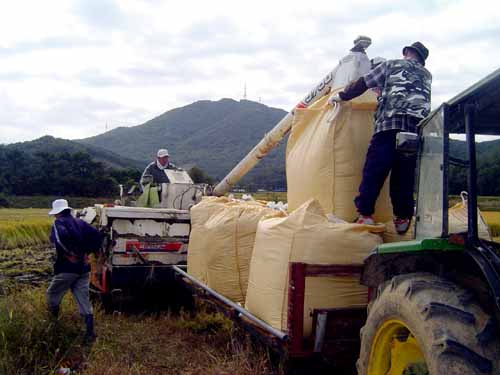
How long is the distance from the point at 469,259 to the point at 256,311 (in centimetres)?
184

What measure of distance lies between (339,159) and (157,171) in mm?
4835

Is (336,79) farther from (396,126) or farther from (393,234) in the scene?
(393,234)

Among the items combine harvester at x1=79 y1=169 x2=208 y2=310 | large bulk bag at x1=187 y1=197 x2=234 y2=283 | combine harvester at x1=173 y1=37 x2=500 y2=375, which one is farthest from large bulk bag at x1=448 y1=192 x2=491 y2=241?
combine harvester at x1=79 y1=169 x2=208 y2=310

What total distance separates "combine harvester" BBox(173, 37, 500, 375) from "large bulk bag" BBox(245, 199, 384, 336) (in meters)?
0.05

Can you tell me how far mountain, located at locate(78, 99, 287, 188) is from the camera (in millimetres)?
79875

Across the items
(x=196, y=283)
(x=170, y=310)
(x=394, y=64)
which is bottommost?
(x=170, y=310)

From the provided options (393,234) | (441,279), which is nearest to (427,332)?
(441,279)

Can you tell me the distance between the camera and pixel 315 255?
352 centimetres

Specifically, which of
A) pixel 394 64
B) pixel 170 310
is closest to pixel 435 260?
pixel 394 64

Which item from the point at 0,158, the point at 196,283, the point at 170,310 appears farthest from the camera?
the point at 0,158

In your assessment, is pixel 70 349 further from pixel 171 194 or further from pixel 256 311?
pixel 171 194

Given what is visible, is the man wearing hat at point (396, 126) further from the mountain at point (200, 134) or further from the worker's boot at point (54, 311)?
the mountain at point (200, 134)

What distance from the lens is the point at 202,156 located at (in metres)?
76.1

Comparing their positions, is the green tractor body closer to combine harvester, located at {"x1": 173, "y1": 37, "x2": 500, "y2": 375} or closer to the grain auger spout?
combine harvester, located at {"x1": 173, "y1": 37, "x2": 500, "y2": 375}
